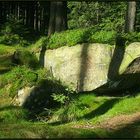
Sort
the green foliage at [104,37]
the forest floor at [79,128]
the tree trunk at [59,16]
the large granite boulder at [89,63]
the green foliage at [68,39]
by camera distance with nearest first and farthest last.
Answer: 1. the forest floor at [79,128]
2. the large granite boulder at [89,63]
3. the green foliage at [104,37]
4. the green foliage at [68,39]
5. the tree trunk at [59,16]

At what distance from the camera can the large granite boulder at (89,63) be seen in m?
12.3

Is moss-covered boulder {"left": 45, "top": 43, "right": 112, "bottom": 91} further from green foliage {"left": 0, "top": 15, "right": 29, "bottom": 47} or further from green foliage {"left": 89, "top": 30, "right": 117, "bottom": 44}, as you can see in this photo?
green foliage {"left": 0, "top": 15, "right": 29, "bottom": 47}

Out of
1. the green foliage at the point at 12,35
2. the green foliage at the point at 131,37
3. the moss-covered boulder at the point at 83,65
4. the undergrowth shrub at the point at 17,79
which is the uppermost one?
the green foliage at the point at 131,37

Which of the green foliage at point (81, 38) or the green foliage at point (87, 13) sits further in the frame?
the green foliage at point (87, 13)

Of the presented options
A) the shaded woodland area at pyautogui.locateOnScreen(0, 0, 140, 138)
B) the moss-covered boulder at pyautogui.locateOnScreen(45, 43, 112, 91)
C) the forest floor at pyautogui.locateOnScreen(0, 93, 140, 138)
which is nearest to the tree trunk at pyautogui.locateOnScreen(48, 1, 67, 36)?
the shaded woodland area at pyautogui.locateOnScreen(0, 0, 140, 138)

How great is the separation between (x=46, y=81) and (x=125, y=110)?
3.06m

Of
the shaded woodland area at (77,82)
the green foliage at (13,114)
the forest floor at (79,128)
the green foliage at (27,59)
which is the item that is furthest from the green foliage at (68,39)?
the green foliage at (13,114)

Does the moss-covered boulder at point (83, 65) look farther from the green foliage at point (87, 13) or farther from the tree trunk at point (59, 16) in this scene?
the green foliage at point (87, 13)

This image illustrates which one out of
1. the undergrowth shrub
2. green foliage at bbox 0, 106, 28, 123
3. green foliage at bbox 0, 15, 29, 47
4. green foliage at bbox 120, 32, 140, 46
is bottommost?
green foliage at bbox 0, 15, 29, 47

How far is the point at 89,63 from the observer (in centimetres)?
1291

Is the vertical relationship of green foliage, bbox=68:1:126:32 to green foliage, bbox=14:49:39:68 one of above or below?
below

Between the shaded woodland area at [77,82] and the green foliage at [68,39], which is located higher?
the green foliage at [68,39]

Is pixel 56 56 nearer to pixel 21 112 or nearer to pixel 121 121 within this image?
pixel 21 112

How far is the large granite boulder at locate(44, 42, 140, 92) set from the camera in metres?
12.3
